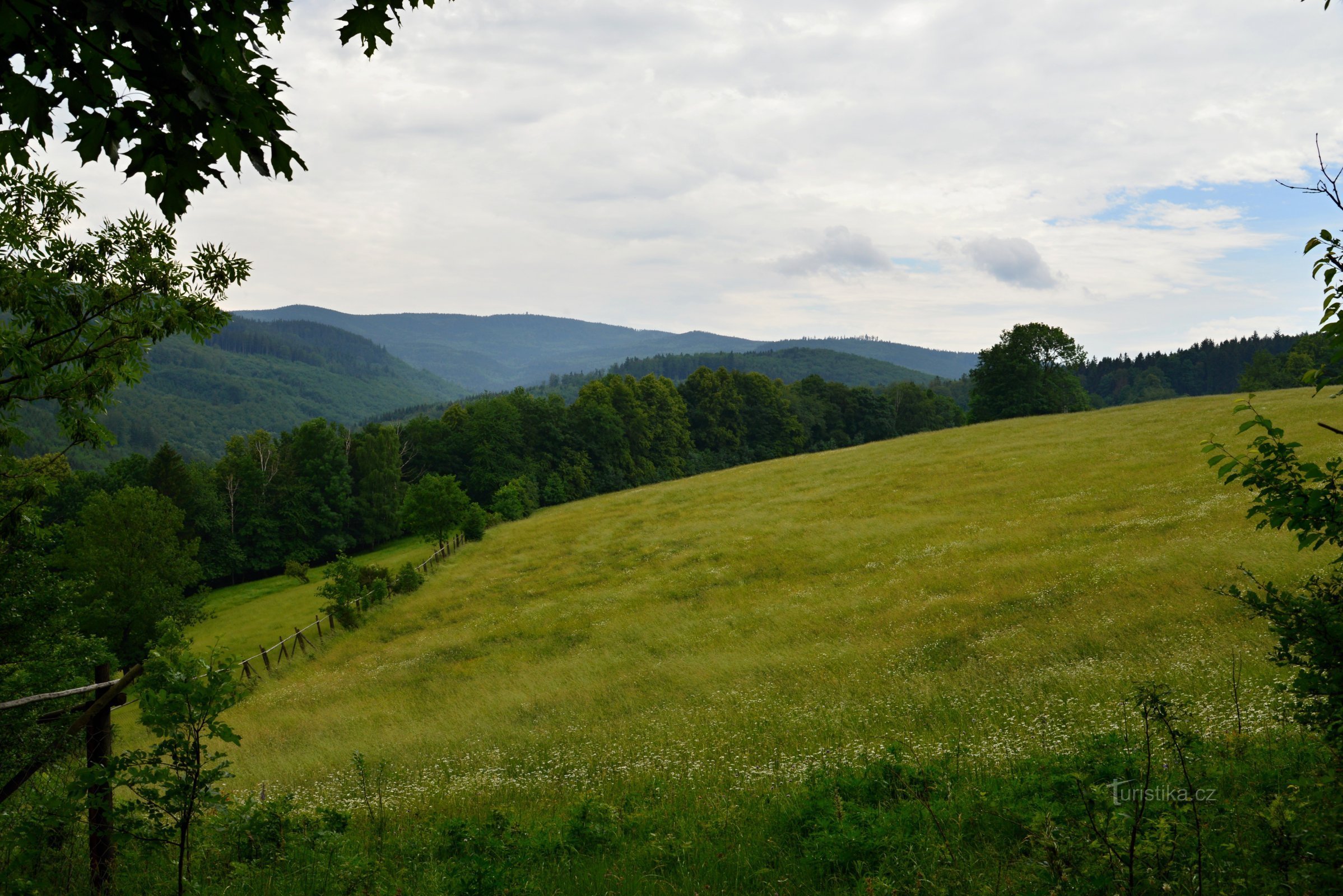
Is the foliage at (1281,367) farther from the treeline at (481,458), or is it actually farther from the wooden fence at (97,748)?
the wooden fence at (97,748)

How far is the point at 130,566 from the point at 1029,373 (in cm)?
8899

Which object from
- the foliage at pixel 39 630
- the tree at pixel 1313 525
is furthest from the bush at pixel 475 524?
the tree at pixel 1313 525

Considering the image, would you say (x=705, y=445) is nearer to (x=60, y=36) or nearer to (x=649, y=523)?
(x=649, y=523)

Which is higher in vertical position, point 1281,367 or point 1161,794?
point 1281,367

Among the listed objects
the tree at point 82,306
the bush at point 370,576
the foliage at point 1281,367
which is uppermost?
the foliage at point 1281,367

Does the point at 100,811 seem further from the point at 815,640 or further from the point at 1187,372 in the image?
the point at 1187,372

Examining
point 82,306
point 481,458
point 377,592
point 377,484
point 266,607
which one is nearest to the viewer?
point 82,306

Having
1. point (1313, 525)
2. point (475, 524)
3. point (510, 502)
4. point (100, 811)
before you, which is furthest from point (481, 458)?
point (1313, 525)

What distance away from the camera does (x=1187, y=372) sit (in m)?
A: 156

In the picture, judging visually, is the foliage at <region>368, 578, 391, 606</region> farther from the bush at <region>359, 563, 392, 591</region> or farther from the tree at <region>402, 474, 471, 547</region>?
the tree at <region>402, 474, 471, 547</region>

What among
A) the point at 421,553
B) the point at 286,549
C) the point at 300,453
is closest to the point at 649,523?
the point at 421,553

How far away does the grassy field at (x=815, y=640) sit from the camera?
34.5ft

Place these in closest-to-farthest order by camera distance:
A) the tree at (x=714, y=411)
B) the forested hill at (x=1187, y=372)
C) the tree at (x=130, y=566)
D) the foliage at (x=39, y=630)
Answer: the foliage at (x=39, y=630) < the tree at (x=130, y=566) < the tree at (x=714, y=411) < the forested hill at (x=1187, y=372)

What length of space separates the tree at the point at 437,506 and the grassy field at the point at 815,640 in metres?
9.34
